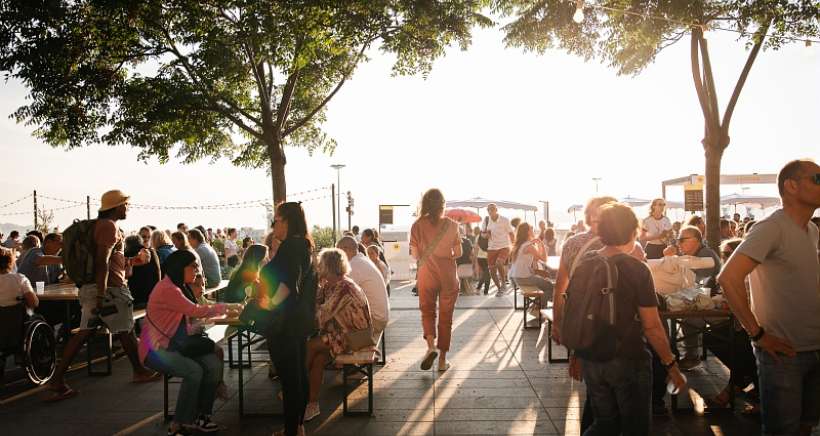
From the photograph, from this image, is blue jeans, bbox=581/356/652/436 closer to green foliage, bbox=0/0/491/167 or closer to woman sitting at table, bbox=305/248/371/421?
woman sitting at table, bbox=305/248/371/421

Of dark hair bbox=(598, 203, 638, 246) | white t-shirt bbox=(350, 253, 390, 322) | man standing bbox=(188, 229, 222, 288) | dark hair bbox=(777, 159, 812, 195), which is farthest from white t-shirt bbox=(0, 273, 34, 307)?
dark hair bbox=(777, 159, 812, 195)

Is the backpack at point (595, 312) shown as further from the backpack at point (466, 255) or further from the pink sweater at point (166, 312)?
the backpack at point (466, 255)

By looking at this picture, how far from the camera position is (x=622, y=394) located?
9.47 feet

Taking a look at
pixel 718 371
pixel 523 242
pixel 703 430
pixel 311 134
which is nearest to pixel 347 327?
pixel 703 430

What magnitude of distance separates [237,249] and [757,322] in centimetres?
1896

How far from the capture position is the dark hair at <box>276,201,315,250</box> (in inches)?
165

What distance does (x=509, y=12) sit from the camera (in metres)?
13.1

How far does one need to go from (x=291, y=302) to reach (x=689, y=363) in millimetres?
4469

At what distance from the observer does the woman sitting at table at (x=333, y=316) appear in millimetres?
4992

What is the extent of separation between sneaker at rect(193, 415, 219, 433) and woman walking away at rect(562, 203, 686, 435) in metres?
2.95

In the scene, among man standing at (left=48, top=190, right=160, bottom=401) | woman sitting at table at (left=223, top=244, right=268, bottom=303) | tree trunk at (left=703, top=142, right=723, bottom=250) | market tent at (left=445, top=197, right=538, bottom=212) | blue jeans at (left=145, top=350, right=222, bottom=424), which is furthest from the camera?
market tent at (left=445, top=197, right=538, bottom=212)

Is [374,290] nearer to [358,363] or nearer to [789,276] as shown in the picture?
[358,363]

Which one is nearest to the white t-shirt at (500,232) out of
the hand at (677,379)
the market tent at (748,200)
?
the hand at (677,379)

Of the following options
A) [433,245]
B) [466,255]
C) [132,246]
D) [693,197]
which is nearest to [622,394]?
[433,245]
